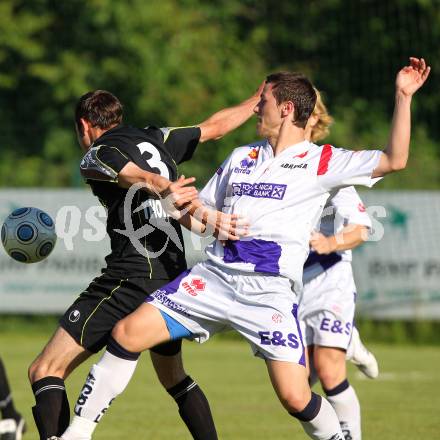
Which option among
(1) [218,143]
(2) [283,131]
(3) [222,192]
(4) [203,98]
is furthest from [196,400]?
(4) [203,98]

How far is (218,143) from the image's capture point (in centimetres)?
2022

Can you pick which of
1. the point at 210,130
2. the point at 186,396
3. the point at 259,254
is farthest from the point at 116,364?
the point at 210,130

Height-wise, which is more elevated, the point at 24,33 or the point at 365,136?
the point at 24,33

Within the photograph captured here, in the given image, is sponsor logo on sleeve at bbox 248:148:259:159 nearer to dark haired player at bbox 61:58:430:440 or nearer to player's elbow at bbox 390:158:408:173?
dark haired player at bbox 61:58:430:440

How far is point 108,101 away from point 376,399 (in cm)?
450

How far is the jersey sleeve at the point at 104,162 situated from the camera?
5590mm

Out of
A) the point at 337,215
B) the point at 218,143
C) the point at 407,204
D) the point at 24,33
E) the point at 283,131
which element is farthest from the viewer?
the point at 24,33

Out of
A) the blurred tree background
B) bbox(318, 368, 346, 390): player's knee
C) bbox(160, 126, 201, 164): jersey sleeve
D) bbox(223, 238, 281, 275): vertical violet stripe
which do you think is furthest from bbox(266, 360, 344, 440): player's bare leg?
the blurred tree background

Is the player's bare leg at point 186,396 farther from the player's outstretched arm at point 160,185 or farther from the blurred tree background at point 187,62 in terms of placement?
the blurred tree background at point 187,62

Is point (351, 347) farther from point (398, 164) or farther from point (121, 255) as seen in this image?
point (398, 164)

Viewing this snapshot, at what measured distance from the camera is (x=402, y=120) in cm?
521

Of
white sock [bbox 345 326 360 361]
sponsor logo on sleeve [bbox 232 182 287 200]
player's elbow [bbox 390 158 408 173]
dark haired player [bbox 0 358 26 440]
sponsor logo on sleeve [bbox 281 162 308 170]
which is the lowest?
dark haired player [bbox 0 358 26 440]

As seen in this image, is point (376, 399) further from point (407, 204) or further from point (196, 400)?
point (407, 204)

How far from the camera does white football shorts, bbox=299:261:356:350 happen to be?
6875mm
